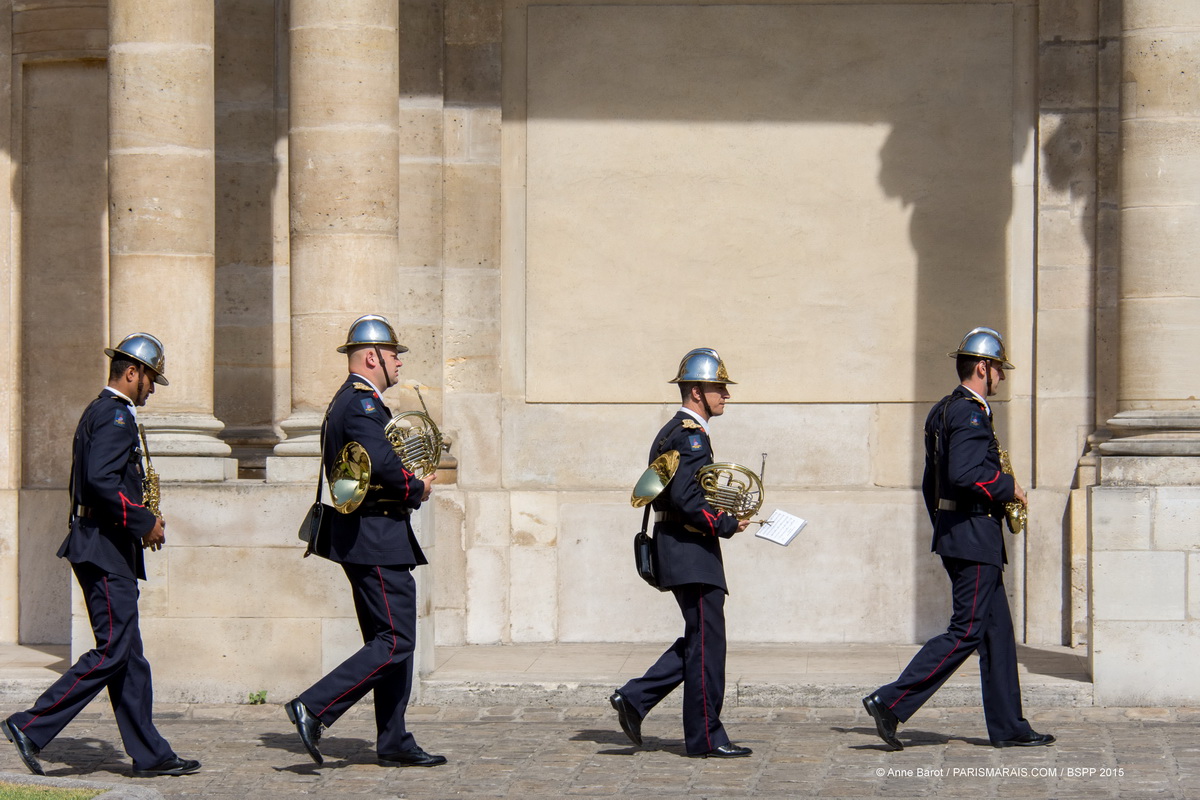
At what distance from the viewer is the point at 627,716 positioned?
871 cm

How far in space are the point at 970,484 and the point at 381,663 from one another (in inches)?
116

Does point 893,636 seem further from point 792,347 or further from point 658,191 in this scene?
point 658,191

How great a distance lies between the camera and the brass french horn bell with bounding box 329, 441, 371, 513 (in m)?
8.30

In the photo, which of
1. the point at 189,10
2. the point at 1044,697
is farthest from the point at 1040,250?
the point at 189,10

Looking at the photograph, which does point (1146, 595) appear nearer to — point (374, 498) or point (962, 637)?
point (962, 637)

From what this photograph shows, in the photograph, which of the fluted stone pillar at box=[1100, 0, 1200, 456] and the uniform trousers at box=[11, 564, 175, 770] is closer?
the uniform trousers at box=[11, 564, 175, 770]

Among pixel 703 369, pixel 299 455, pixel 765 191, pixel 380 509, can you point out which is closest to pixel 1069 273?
pixel 765 191

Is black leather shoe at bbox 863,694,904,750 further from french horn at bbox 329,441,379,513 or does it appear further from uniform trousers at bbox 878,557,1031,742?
french horn at bbox 329,441,379,513

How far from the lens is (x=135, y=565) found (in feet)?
27.6

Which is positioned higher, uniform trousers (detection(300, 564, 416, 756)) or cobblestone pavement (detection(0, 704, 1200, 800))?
uniform trousers (detection(300, 564, 416, 756))

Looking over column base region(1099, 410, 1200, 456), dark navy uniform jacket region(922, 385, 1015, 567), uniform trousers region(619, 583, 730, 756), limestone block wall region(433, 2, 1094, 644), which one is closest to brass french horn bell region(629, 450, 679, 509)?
uniform trousers region(619, 583, 730, 756)

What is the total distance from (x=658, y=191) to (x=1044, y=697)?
4593mm

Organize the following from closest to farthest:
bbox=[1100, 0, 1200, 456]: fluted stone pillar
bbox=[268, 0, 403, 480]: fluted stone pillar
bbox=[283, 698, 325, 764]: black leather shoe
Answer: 1. bbox=[283, 698, 325, 764]: black leather shoe
2. bbox=[1100, 0, 1200, 456]: fluted stone pillar
3. bbox=[268, 0, 403, 480]: fluted stone pillar

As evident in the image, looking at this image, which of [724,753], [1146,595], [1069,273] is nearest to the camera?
[724,753]
